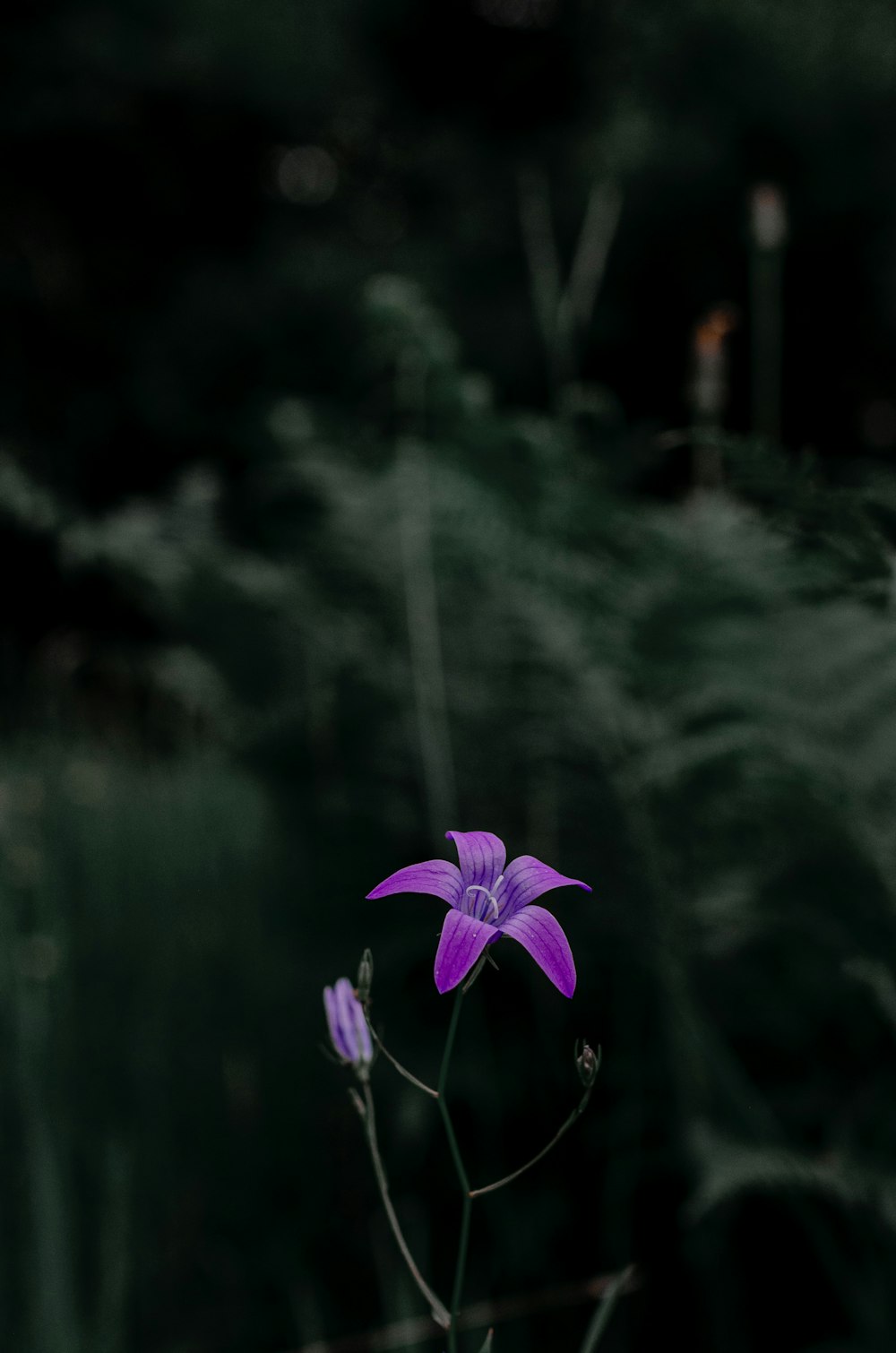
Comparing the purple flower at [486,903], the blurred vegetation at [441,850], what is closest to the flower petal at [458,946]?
the purple flower at [486,903]

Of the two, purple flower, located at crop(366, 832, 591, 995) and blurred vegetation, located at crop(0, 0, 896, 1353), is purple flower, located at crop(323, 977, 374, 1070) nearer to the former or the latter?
purple flower, located at crop(366, 832, 591, 995)

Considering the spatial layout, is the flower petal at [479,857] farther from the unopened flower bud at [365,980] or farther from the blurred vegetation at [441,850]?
the blurred vegetation at [441,850]

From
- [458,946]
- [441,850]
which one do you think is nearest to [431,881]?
[458,946]

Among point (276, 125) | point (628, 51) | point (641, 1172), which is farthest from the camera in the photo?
point (276, 125)

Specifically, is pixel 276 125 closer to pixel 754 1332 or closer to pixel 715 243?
pixel 715 243

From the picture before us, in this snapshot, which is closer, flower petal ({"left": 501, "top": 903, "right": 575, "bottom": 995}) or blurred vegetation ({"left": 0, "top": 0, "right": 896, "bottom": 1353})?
flower petal ({"left": 501, "top": 903, "right": 575, "bottom": 995})

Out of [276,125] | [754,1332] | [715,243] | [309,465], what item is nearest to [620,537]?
→ [309,465]

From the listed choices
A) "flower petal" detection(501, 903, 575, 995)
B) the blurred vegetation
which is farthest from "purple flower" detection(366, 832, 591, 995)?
the blurred vegetation

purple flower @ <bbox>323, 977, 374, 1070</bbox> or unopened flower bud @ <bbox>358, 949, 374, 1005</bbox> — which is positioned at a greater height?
unopened flower bud @ <bbox>358, 949, 374, 1005</bbox>
